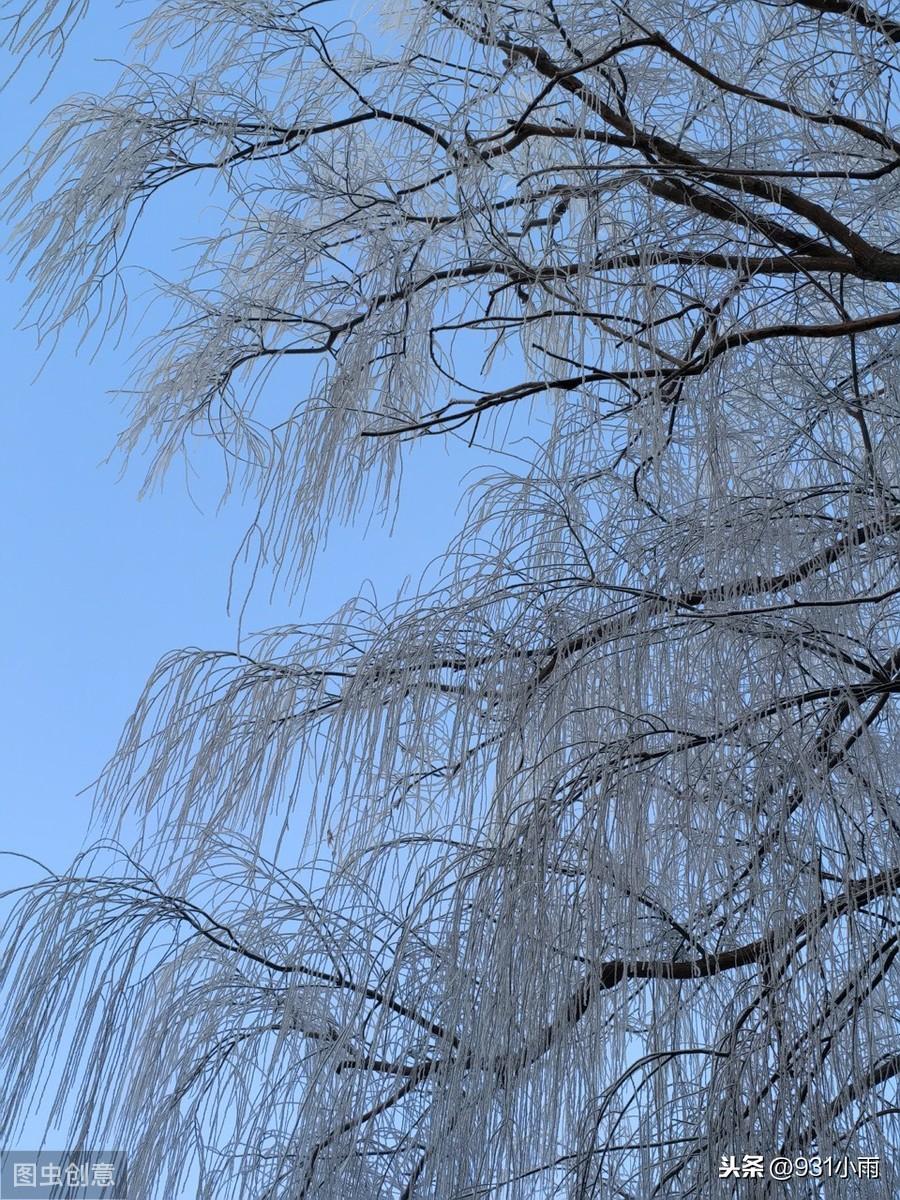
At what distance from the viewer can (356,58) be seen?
2031 millimetres

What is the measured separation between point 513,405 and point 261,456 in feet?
1.27

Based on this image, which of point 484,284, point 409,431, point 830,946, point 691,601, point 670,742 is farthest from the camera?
point 484,284

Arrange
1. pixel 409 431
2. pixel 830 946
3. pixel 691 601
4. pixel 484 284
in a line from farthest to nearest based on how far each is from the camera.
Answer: pixel 484 284 → pixel 409 431 → pixel 691 601 → pixel 830 946

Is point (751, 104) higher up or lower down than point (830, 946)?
higher up

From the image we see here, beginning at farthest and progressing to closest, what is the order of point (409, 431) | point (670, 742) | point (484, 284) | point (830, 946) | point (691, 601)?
point (484, 284), point (409, 431), point (691, 601), point (670, 742), point (830, 946)

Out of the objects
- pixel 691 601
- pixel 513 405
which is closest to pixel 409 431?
pixel 513 405

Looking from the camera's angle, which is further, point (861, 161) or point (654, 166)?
point (861, 161)

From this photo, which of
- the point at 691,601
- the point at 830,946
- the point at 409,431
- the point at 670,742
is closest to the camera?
the point at 830,946

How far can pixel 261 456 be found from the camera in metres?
2.07

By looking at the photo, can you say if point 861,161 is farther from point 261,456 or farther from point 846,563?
point 261,456

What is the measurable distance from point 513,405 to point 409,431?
0.14 metres

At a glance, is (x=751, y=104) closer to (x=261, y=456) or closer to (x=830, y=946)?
(x=261, y=456)

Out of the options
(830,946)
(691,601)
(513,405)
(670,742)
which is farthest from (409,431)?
(830,946)

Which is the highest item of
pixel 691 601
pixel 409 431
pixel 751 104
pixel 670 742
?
pixel 751 104
